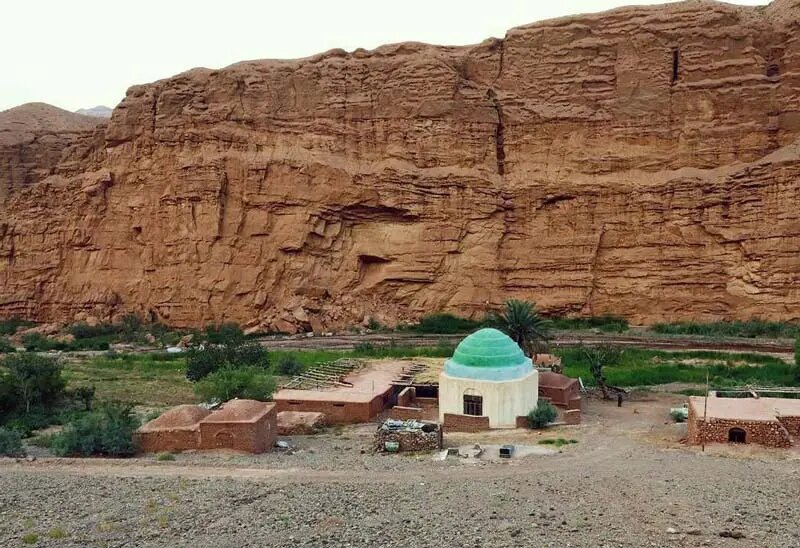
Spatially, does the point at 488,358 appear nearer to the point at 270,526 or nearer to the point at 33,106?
the point at 270,526

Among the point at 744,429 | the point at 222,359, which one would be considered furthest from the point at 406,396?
the point at 744,429

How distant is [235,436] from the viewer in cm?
1458

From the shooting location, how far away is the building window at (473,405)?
17.5m

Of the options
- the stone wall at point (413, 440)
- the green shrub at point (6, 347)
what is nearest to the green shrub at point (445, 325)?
the green shrub at point (6, 347)

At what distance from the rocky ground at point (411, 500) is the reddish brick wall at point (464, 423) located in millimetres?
3332

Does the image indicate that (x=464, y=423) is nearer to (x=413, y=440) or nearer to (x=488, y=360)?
(x=488, y=360)

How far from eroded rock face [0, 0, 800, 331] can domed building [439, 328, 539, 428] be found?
20059 mm

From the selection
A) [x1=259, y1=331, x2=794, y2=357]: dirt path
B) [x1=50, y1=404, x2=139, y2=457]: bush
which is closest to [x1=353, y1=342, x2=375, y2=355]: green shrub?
[x1=259, y1=331, x2=794, y2=357]: dirt path

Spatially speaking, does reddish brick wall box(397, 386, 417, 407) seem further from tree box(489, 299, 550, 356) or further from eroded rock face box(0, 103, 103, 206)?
eroded rock face box(0, 103, 103, 206)

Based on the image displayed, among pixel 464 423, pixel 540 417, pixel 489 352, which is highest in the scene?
pixel 489 352

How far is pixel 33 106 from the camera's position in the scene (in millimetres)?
52156

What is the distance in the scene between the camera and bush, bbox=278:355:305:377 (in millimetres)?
25891

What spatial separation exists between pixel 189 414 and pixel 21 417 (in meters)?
7.19

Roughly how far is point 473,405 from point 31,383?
13.5 metres
